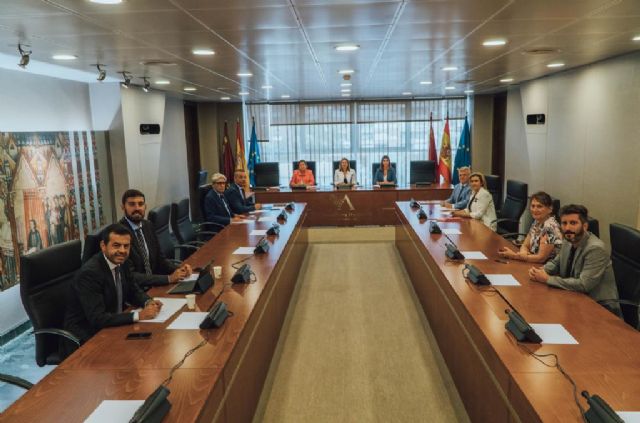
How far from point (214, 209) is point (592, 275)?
14.4 feet

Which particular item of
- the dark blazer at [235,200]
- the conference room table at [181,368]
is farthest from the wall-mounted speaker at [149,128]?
the conference room table at [181,368]

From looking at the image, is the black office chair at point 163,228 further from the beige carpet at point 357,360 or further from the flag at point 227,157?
the flag at point 227,157

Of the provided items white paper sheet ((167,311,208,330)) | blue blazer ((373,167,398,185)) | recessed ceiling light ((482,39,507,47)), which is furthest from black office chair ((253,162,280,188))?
white paper sheet ((167,311,208,330))

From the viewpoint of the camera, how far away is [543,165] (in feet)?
25.2

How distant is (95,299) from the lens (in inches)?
111

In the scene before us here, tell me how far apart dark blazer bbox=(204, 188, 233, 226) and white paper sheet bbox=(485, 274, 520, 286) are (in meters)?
3.62

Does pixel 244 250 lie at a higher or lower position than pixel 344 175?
lower

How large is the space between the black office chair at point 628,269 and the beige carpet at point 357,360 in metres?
1.28

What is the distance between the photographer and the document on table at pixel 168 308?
2.79 meters

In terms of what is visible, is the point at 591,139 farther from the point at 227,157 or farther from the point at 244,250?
the point at 227,157

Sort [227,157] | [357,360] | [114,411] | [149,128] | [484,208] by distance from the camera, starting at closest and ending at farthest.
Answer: [114,411] < [357,360] < [484,208] < [149,128] < [227,157]

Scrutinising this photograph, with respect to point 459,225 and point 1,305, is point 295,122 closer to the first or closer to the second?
point 459,225

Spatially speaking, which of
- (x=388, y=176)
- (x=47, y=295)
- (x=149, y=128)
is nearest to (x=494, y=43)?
(x=47, y=295)

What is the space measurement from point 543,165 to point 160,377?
7110 millimetres
